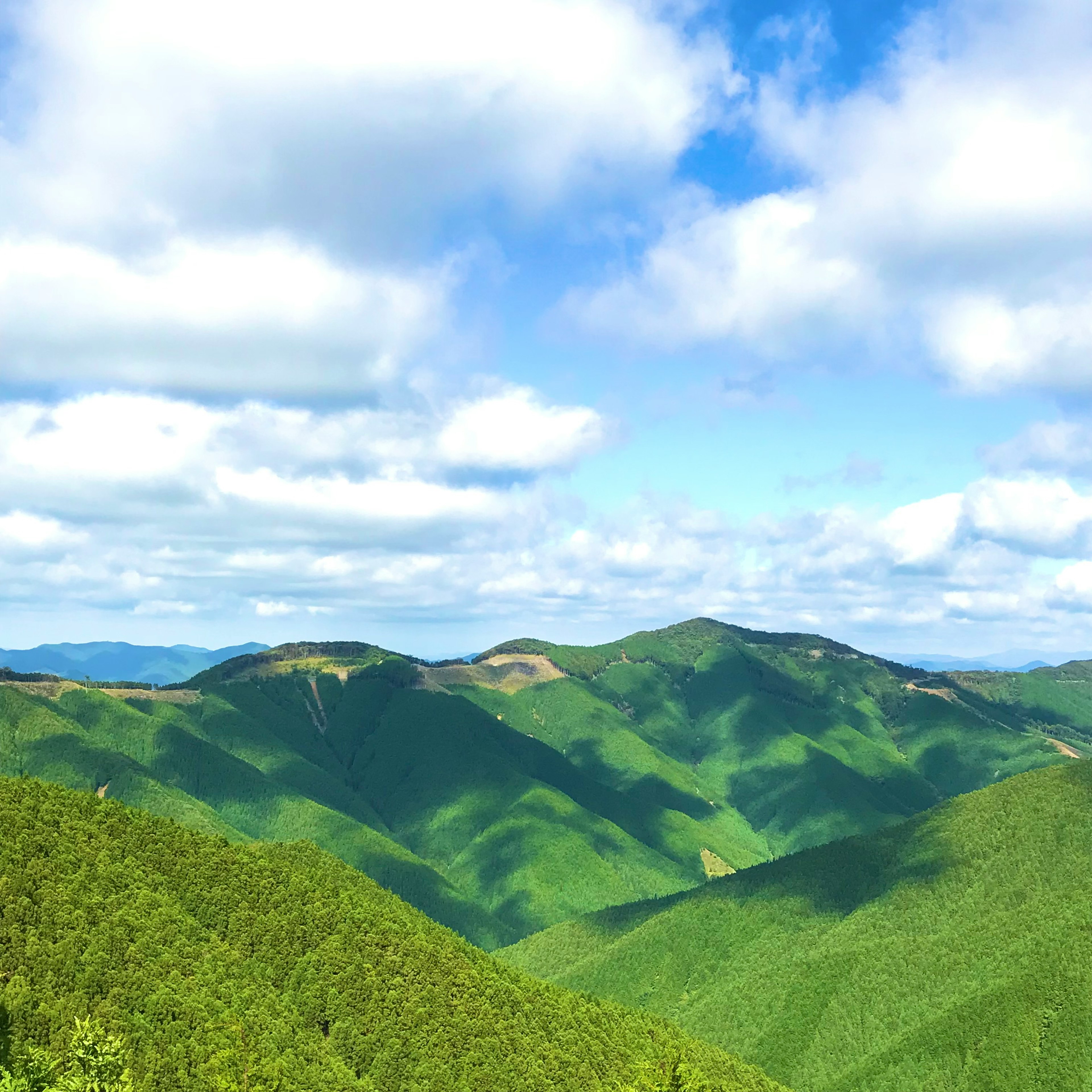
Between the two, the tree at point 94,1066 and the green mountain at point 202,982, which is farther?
the green mountain at point 202,982

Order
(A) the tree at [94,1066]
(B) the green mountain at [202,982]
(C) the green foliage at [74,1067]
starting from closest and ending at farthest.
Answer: (C) the green foliage at [74,1067]
(A) the tree at [94,1066]
(B) the green mountain at [202,982]

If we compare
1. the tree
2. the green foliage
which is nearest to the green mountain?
the green foliage

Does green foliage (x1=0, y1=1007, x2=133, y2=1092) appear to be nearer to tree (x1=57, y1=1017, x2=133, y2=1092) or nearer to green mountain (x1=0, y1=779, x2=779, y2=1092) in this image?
tree (x1=57, y1=1017, x2=133, y2=1092)

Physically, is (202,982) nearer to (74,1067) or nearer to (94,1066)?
(74,1067)

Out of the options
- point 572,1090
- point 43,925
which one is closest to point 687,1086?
point 572,1090

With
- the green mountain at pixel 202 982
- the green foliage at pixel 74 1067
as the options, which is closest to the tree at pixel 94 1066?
the green foliage at pixel 74 1067

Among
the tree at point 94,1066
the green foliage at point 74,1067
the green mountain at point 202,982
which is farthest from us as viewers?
the green mountain at point 202,982

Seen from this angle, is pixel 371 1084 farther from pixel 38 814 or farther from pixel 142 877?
pixel 38 814

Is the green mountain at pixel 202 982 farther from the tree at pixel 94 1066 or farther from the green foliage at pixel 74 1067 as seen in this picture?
the tree at pixel 94 1066
